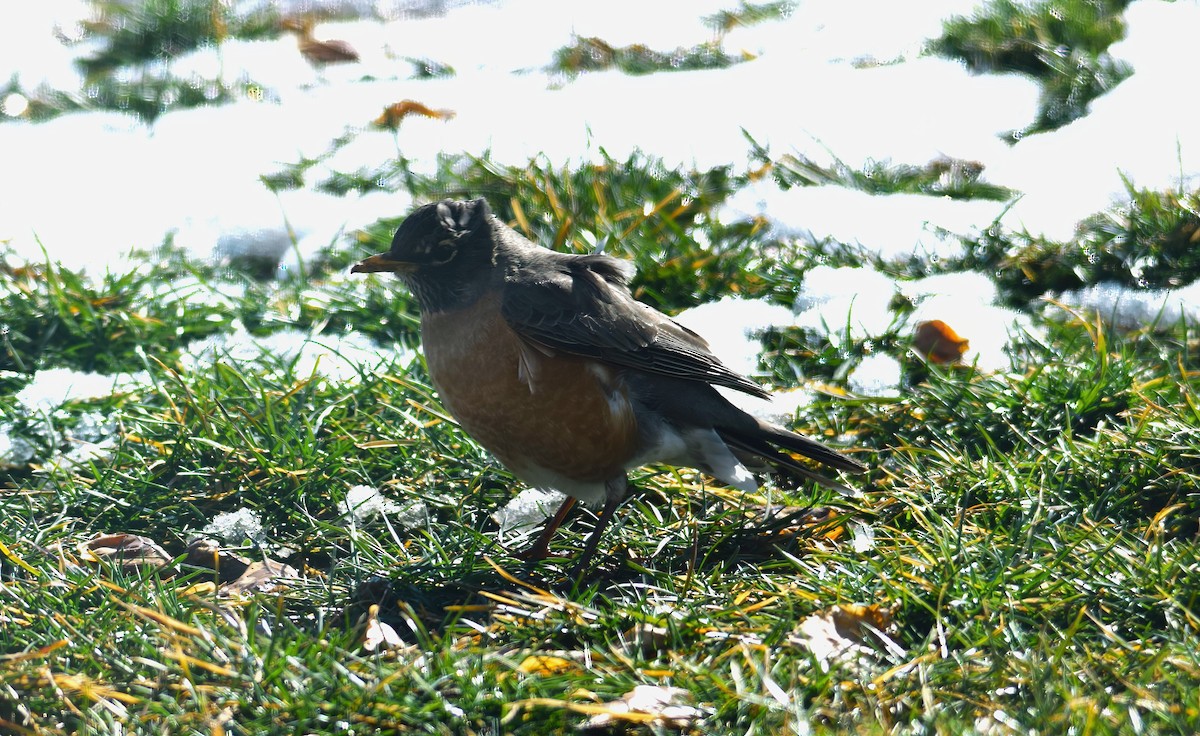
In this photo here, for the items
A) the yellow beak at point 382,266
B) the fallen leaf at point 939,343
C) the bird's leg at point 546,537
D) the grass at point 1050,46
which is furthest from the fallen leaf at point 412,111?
the bird's leg at point 546,537

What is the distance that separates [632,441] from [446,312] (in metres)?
0.73

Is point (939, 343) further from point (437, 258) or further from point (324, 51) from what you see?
point (324, 51)

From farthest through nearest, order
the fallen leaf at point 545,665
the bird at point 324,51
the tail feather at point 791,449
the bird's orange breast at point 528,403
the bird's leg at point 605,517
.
→ the bird at point 324,51, the tail feather at point 791,449, the bird's orange breast at point 528,403, the bird's leg at point 605,517, the fallen leaf at point 545,665

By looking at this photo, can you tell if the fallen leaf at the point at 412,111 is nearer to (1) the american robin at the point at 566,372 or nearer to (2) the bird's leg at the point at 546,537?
(1) the american robin at the point at 566,372

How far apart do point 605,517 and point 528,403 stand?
0.43 meters

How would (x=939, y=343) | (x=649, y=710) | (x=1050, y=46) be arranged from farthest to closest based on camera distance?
(x=1050, y=46)
(x=939, y=343)
(x=649, y=710)

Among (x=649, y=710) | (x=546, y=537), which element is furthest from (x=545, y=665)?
(x=546, y=537)

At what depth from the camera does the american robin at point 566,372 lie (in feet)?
11.7

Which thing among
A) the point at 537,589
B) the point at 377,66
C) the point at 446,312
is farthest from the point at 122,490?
the point at 377,66

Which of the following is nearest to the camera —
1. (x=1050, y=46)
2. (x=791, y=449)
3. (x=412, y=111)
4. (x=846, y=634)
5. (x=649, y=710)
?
(x=649, y=710)

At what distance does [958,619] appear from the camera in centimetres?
288

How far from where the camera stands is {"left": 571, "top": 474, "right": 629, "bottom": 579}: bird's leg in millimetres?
3430

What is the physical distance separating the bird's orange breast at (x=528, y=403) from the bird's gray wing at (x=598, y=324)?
59 mm

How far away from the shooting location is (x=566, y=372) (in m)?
3.62
